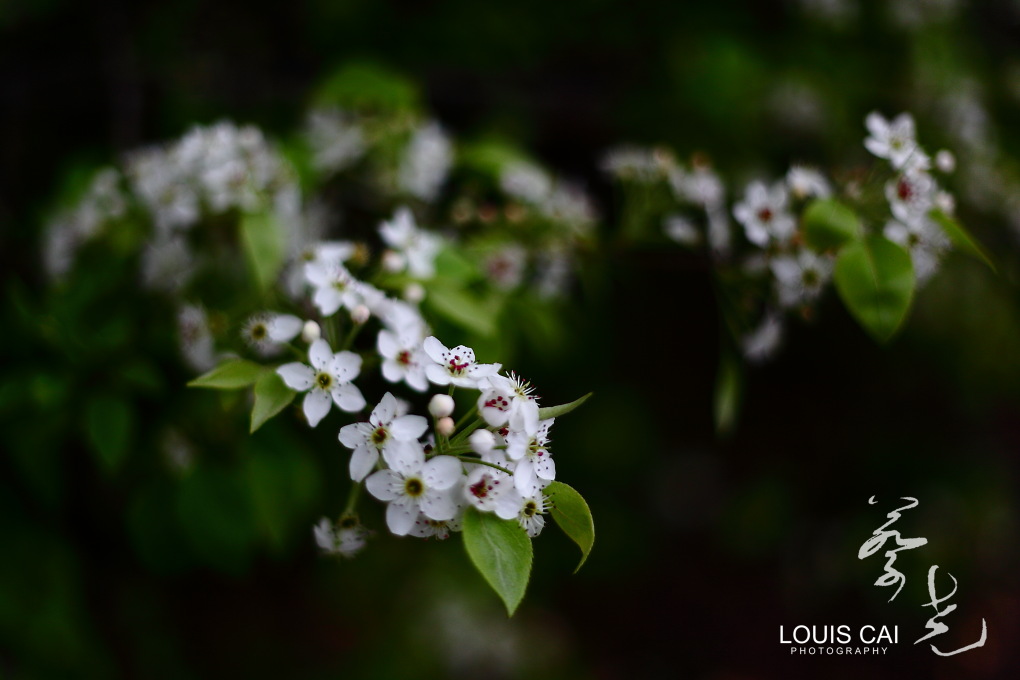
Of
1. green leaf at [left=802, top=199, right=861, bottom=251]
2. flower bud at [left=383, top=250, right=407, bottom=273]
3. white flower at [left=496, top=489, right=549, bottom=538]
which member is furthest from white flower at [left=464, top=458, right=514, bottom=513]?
green leaf at [left=802, top=199, right=861, bottom=251]

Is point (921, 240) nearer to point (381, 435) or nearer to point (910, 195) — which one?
point (910, 195)

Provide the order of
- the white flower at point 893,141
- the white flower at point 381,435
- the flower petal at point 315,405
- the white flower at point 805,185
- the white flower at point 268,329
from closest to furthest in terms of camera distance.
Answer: the white flower at point 381,435 → the flower petal at point 315,405 → the white flower at point 268,329 → the white flower at point 893,141 → the white flower at point 805,185

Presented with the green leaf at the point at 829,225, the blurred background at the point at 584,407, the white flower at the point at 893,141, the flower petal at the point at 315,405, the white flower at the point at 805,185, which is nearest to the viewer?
the flower petal at the point at 315,405

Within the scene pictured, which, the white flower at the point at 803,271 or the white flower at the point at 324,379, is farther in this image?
the white flower at the point at 803,271

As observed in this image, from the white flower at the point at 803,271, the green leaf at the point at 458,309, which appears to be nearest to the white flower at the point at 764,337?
the white flower at the point at 803,271

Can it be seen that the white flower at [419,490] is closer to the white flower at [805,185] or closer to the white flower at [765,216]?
the white flower at [765,216]

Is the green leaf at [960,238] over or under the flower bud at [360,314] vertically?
under

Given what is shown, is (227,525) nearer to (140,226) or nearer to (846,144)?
(140,226)

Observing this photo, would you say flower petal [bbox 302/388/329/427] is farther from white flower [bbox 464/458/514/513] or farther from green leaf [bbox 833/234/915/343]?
green leaf [bbox 833/234/915/343]
